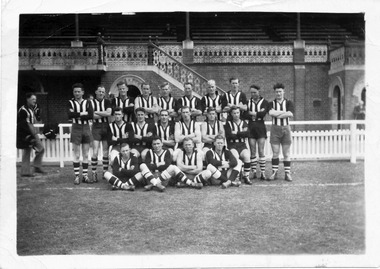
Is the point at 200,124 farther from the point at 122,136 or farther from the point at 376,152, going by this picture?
the point at 376,152

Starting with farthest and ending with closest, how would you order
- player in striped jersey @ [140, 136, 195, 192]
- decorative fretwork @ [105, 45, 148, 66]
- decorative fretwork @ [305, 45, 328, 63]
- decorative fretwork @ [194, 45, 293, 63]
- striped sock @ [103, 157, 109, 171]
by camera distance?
decorative fretwork @ [305, 45, 328, 63]
decorative fretwork @ [194, 45, 293, 63]
decorative fretwork @ [105, 45, 148, 66]
striped sock @ [103, 157, 109, 171]
player in striped jersey @ [140, 136, 195, 192]

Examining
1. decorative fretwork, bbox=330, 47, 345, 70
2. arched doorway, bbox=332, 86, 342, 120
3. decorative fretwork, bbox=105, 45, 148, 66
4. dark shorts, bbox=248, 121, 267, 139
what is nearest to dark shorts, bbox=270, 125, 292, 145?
dark shorts, bbox=248, 121, 267, 139

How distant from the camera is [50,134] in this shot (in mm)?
6605

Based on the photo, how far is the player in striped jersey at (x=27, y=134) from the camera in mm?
4883

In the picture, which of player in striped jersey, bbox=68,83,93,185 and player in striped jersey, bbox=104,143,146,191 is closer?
player in striped jersey, bbox=104,143,146,191

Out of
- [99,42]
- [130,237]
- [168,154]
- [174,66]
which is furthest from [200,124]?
[99,42]

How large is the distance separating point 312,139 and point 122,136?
358cm

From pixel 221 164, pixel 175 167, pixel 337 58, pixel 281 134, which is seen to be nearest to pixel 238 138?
pixel 221 164

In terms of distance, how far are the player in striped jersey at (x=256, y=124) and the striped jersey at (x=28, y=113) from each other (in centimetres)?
320

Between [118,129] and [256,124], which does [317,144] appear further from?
[118,129]

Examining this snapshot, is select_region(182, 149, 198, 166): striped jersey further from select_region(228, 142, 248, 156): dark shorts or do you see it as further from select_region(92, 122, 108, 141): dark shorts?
select_region(92, 122, 108, 141): dark shorts

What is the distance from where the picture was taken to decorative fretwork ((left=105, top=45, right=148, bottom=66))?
9430mm

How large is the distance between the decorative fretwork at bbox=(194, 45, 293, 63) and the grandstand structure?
26mm

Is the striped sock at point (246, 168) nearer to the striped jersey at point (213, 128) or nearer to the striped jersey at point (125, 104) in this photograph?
the striped jersey at point (213, 128)
